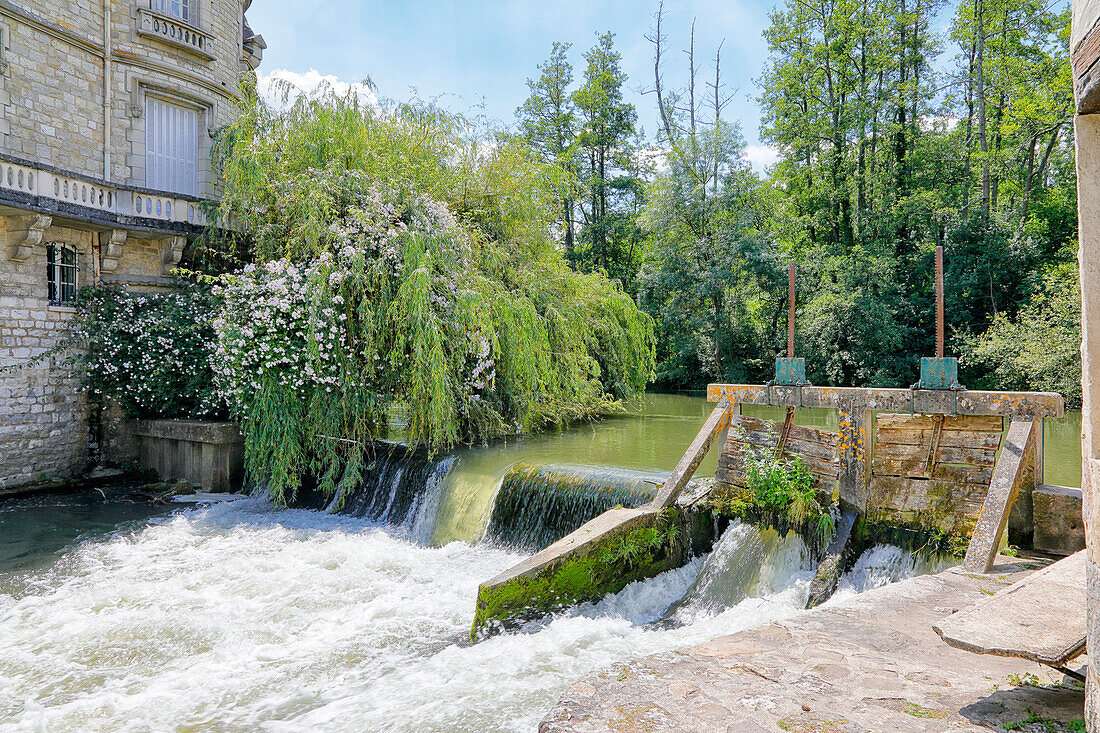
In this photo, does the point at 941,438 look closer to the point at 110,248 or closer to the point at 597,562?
the point at 597,562

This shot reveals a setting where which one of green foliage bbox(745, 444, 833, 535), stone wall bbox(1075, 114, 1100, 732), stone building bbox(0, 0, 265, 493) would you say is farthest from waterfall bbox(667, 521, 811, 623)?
stone building bbox(0, 0, 265, 493)

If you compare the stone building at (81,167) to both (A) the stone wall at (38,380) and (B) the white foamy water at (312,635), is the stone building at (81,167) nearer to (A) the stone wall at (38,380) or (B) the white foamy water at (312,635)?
(A) the stone wall at (38,380)

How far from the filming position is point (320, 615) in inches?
233

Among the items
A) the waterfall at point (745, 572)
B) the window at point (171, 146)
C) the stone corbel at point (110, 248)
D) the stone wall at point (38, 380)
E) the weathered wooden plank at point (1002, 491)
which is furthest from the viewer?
the window at point (171, 146)

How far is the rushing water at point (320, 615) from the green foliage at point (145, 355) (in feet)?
7.32

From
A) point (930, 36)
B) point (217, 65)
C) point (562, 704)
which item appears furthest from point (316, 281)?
point (930, 36)

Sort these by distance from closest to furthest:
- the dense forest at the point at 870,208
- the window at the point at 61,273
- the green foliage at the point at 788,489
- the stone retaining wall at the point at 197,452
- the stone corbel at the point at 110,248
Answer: the green foliage at the point at 788,489, the stone retaining wall at the point at 197,452, the window at the point at 61,273, the stone corbel at the point at 110,248, the dense forest at the point at 870,208

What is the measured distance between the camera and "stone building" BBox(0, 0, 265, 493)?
388 inches

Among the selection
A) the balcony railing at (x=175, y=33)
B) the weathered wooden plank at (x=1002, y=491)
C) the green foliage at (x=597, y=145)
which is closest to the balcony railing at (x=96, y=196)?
the balcony railing at (x=175, y=33)

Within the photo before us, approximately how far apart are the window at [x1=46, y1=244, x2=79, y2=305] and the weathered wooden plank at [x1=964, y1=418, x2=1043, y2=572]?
12.3 metres

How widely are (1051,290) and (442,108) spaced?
16.4 m

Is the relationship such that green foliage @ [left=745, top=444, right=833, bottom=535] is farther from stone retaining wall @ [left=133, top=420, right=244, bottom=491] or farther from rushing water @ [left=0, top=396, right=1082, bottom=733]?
stone retaining wall @ [left=133, top=420, right=244, bottom=491]

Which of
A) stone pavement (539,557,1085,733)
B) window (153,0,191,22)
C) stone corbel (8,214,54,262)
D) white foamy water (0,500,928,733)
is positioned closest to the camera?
stone pavement (539,557,1085,733)

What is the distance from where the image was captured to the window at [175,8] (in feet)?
41.2
